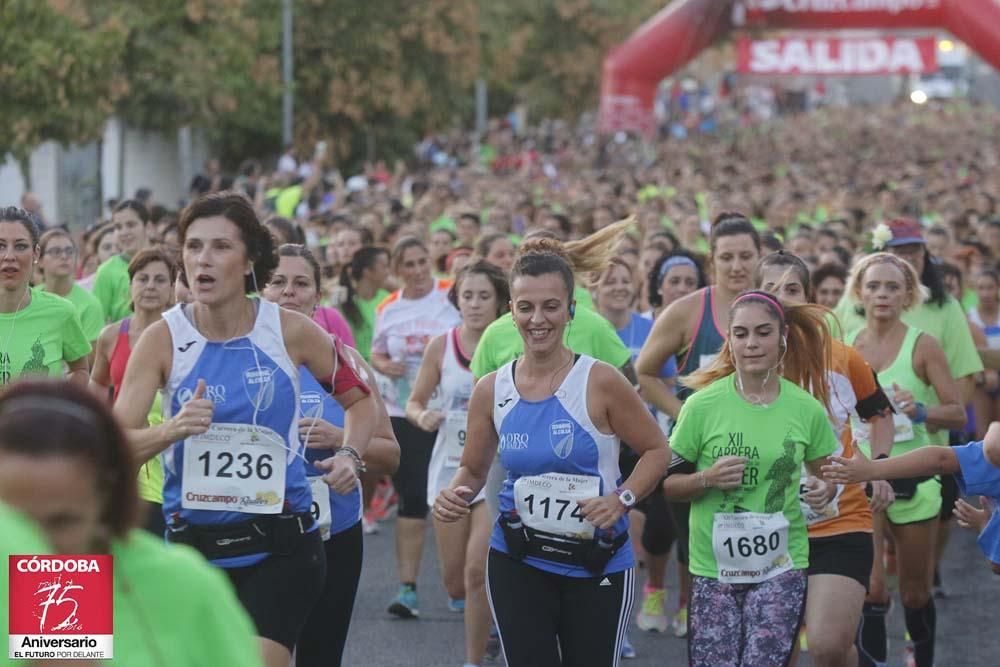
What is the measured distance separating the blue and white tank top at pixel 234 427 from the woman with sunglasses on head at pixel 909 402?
2.96 metres

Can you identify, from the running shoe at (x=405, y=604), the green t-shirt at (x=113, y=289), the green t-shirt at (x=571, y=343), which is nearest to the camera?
the green t-shirt at (x=571, y=343)

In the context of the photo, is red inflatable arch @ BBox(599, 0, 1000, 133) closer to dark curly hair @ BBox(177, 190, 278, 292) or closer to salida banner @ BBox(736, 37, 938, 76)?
salida banner @ BBox(736, 37, 938, 76)

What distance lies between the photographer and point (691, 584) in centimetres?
600

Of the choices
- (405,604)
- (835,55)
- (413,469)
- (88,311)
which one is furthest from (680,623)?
(835,55)

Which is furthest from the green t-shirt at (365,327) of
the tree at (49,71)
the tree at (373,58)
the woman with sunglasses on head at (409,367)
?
the tree at (373,58)

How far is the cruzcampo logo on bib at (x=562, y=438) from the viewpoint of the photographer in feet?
18.4

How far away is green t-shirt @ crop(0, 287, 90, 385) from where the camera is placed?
6754 millimetres

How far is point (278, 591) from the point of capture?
16.7ft

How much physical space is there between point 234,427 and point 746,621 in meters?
1.80

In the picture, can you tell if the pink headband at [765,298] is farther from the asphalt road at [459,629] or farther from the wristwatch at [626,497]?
the asphalt road at [459,629]

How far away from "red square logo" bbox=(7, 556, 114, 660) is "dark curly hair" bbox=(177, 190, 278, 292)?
2402mm

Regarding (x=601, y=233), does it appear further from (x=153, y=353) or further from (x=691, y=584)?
(x=153, y=353)

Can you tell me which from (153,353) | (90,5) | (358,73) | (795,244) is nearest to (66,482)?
(153,353)

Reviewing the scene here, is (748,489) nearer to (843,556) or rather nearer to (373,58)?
(843,556)
